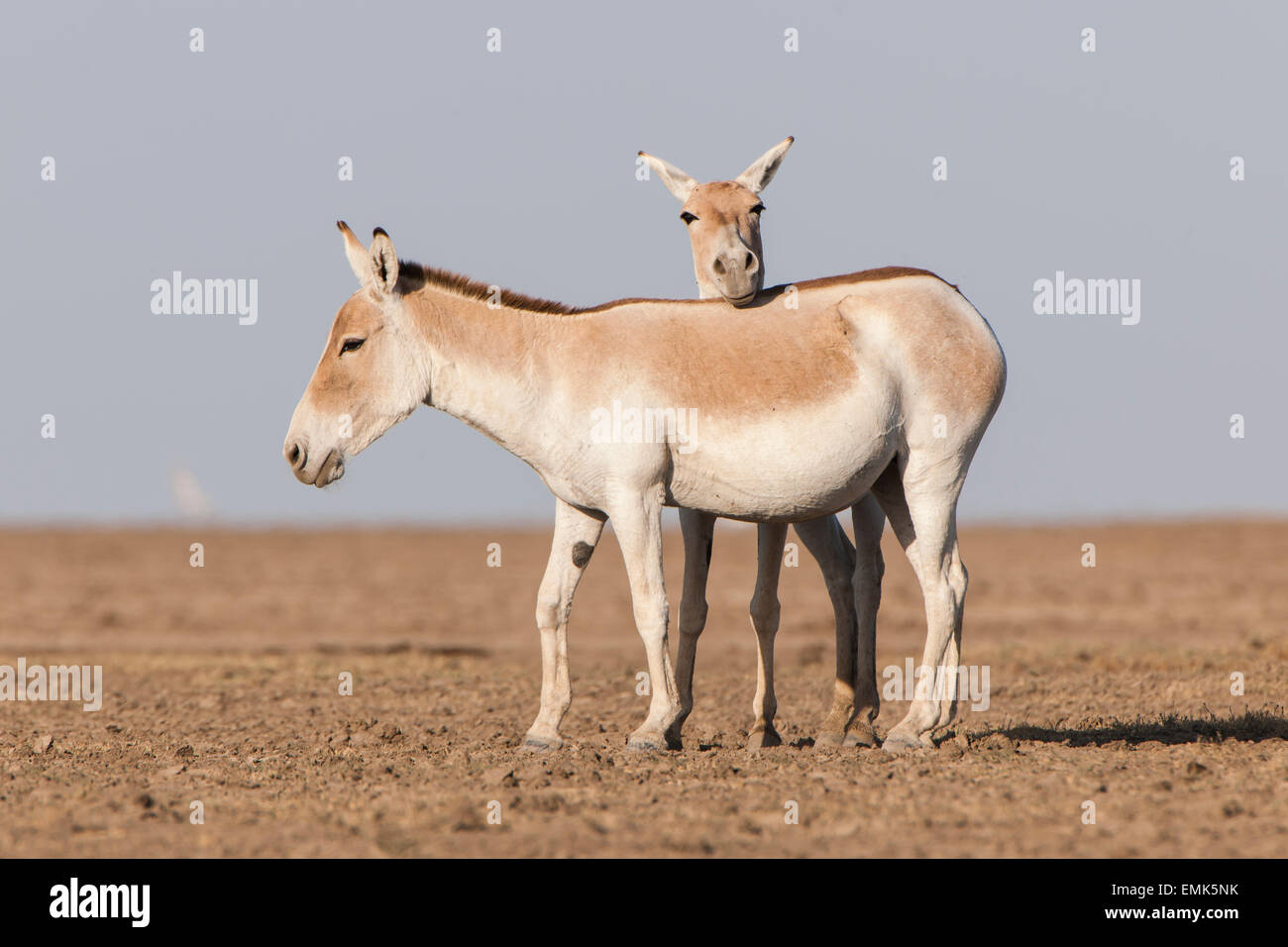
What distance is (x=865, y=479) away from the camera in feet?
30.5

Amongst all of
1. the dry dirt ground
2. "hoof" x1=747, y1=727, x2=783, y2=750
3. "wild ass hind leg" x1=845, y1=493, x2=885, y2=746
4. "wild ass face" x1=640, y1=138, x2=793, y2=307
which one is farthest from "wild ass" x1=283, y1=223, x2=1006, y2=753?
the dry dirt ground

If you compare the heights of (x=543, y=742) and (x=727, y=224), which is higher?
(x=727, y=224)

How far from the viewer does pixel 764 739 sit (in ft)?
34.0

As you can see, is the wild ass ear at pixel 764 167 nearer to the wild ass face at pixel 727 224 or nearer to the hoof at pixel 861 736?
the wild ass face at pixel 727 224

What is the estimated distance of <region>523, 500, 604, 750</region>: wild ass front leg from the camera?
31.8 ft

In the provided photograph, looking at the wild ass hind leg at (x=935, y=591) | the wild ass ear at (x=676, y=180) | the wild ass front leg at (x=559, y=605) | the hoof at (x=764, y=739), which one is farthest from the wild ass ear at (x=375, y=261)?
the hoof at (x=764, y=739)

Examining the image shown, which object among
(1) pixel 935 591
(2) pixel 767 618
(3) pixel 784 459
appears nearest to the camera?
(3) pixel 784 459

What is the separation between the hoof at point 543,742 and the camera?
9.67 m

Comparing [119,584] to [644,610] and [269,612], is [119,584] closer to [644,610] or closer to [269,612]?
[269,612]

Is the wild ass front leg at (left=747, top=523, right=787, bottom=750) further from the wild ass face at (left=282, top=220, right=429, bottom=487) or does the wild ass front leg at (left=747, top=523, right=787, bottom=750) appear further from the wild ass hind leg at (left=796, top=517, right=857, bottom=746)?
the wild ass face at (left=282, top=220, right=429, bottom=487)

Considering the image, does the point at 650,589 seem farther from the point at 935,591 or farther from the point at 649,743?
the point at 935,591

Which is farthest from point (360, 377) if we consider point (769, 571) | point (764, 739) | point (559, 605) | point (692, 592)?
point (764, 739)

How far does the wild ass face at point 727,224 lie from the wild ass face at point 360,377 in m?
2.02

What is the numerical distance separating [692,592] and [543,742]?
150cm
